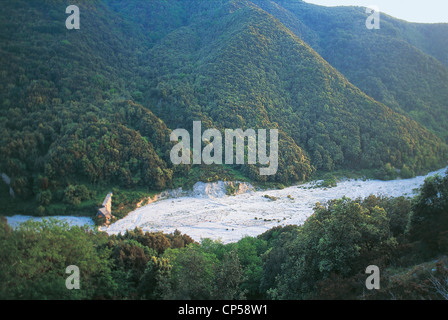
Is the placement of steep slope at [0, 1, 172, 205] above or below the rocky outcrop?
above

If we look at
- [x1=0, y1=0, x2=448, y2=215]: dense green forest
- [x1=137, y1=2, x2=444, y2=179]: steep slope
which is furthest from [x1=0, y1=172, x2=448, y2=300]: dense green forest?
[x1=137, y1=2, x2=444, y2=179]: steep slope

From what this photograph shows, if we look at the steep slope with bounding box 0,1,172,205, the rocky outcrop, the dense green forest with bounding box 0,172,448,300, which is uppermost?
the steep slope with bounding box 0,1,172,205

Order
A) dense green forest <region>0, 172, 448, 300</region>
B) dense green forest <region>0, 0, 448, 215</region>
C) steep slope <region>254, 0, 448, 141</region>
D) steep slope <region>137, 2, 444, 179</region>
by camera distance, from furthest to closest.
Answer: steep slope <region>254, 0, 448, 141</region> < steep slope <region>137, 2, 444, 179</region> < dense green forest <region>0, 0, 448, 215</region> < dense green forest <region>0, 172, 448, 300</region>

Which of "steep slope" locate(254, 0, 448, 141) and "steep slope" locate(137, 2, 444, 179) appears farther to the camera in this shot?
"steep slope" locate(254, 0, 448, 141)

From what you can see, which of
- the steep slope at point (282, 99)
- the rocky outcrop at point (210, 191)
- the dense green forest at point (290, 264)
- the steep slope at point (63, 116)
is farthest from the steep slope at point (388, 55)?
the dense green forest at point (290, 264)

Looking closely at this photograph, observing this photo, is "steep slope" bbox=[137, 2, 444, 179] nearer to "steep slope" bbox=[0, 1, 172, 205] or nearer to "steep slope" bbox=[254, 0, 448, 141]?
"steep slope" bbox=[0, 1, 172, 205]

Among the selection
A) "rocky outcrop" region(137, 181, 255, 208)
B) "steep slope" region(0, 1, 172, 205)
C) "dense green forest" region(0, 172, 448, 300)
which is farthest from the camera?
"rocky outcrop" region(137, 181, 255, 208)
